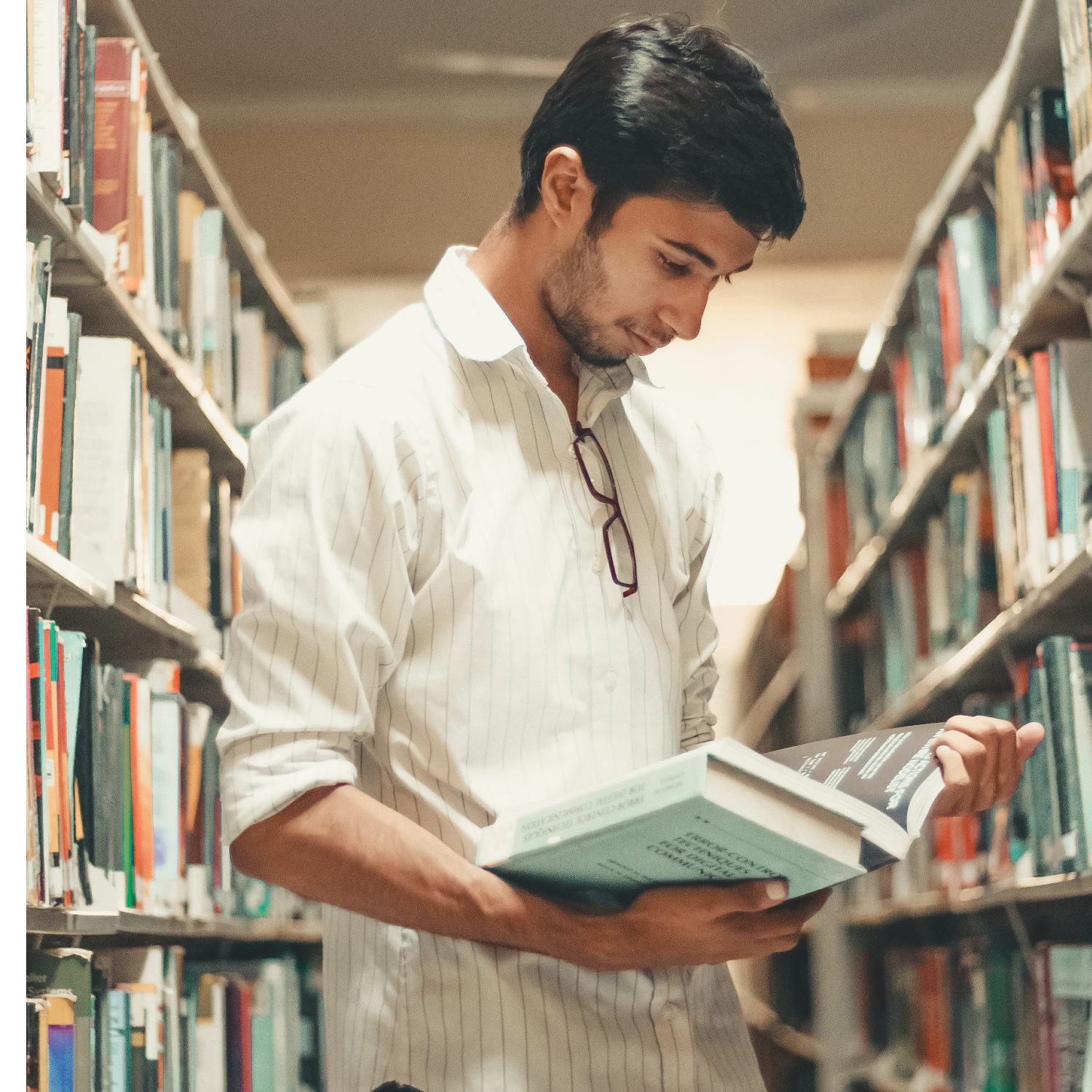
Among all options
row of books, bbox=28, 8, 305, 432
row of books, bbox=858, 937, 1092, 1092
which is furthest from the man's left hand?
row of books, bbox=28, 8, 305, 432

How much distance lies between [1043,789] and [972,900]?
1.60 ft

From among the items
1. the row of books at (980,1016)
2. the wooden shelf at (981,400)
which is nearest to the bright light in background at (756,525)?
the wooden shelf at (981,400)

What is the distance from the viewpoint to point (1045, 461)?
1.68 metres

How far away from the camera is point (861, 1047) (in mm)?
3332

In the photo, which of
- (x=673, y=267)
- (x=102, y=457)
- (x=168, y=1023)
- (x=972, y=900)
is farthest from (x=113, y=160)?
(x=972, y=900)

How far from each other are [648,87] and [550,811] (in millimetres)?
633

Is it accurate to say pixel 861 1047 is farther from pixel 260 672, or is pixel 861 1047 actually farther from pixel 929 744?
pixel 260 672

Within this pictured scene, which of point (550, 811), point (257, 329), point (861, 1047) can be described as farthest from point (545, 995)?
point (861, 1047)

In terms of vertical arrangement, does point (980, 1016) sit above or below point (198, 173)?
below

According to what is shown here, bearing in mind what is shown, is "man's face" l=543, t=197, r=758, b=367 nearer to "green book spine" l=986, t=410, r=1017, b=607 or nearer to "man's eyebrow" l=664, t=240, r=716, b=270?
"man's eyebrow" l=664, t=240, r=716, b=270

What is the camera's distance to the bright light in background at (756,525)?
4.18m

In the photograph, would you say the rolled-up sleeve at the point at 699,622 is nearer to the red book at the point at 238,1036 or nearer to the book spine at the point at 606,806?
the book spine at the point at 606,806

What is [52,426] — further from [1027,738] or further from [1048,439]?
[1048,439]

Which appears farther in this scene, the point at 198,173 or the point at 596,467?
the point at 198,173
